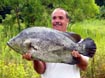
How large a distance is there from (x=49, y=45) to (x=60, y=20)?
0.33 metres

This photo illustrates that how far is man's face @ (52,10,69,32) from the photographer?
13.6 ft

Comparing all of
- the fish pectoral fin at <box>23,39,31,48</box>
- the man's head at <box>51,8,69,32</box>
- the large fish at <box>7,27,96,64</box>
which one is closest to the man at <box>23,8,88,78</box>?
the man's head at <box>51,8,69,32</box>

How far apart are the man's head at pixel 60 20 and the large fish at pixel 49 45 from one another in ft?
0.31

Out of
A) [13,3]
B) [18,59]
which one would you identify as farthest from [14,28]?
[18,59]

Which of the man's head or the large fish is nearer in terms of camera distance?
the large fish

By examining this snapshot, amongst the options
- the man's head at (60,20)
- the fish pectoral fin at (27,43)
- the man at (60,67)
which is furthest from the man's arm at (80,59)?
the fish pectoral fin at (27,43)

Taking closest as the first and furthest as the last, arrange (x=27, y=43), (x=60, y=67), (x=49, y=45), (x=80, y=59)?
1. (x=27, y=43)
2. (x=49, y=45)
3. (x=80, y=59)
4. (x=60, y=67)

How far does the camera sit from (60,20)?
4.18m

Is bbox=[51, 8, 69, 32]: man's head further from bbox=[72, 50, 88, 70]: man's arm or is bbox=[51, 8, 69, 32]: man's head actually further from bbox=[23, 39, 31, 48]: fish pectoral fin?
bbox=[23, 39, 31, 48]: fish pectoral fin

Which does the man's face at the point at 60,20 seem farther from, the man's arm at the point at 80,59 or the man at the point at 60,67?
the man's arm at the point at 80,59

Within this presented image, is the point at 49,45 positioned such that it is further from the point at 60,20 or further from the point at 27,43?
the point at 60,20

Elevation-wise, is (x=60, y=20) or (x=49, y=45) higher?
(x=60, y=20)

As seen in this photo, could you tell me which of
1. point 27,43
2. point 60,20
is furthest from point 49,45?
point 60,20

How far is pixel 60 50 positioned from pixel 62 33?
0.16 metres
